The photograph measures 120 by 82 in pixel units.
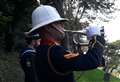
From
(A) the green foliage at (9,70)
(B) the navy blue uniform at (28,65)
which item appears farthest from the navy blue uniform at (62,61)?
(A) the green foliage at (9,70)

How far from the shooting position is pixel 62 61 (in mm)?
4543

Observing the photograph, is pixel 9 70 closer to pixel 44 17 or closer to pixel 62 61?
pixel 44 17

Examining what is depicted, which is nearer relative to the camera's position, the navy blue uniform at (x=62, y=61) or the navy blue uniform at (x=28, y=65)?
the navy blue uniform at (x=62, y=61)

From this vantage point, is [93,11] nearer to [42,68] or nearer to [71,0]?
[71,0]

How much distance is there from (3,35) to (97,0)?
532 inches

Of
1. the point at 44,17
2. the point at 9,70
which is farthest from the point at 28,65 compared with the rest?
the point at 9,70

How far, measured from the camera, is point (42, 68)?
4730 millimetres

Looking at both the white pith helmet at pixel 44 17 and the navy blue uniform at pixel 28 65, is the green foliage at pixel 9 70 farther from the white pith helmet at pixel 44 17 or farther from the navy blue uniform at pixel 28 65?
the white pith helmet at pixel 44 17

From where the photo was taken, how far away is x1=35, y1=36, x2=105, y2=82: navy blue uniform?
450 centimetres

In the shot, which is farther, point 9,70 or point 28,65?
point 9,70

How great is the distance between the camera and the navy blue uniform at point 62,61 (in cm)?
450

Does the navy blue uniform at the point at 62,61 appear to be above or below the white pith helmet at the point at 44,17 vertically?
below

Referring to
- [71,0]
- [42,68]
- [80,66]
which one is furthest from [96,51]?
[71,0]

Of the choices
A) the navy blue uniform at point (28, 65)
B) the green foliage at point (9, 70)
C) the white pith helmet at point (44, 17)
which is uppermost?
the white pith helmet at point (44, 17)
